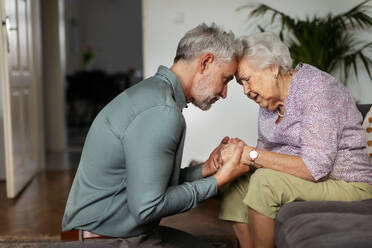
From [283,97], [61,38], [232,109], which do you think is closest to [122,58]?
[61,38]

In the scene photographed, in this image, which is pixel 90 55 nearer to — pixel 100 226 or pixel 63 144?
pixel 63 144

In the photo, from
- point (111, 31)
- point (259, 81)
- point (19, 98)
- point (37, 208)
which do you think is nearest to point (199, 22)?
point (19, 98)

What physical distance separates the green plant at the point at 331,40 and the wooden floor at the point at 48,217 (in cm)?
135

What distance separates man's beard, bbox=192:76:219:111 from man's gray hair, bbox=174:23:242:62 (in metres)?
0.09

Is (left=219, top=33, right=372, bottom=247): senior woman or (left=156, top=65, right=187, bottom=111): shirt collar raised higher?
(left=156, top=65, right=187, bottom=111): shirt collar

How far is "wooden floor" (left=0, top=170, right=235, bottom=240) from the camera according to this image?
278cm

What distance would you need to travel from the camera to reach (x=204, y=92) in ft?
5.59

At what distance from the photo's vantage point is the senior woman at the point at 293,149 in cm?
172

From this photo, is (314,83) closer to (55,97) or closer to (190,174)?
(190,174)

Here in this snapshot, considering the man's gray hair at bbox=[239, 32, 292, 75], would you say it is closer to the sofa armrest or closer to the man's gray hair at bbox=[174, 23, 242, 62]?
the man's gray hair at bbox=[174, 23, 242, 62]

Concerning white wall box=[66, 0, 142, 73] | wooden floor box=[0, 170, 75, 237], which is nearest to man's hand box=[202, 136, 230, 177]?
wooden floor box=[0, 170, 75, 237]

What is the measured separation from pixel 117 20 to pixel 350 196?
350 inches

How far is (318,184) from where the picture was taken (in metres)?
1.77

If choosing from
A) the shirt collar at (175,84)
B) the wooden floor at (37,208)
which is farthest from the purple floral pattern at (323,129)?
the wooden floor at (37,208)
